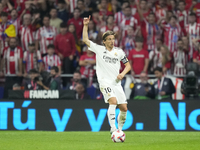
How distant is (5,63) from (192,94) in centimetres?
641

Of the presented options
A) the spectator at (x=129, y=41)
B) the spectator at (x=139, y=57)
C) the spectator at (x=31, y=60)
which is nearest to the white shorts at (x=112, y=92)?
the spectator at (x=139, y=57)

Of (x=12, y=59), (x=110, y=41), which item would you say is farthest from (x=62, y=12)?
(x=110, y=41)

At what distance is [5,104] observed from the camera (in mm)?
12242

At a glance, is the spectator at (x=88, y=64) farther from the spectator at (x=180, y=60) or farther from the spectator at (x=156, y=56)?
the spectator at (x=180, y=60)

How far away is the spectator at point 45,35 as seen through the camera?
1513 centimetres

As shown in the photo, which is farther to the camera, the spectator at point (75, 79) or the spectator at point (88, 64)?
the spectator at point (88, 64)

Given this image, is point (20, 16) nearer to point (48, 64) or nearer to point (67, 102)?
point (48, 64)

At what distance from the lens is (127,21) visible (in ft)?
49.2

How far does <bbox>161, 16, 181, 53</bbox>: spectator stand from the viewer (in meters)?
14.6

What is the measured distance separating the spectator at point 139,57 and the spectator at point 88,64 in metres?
1.25

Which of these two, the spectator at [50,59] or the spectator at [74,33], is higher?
the spectator at [74,33]

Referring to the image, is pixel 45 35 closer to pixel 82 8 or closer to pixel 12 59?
pixel 12 59

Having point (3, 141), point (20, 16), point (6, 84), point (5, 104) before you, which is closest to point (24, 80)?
point (6, 84)

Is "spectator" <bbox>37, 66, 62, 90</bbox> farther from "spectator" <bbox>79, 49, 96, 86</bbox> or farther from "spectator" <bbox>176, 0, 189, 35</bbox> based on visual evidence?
"spectator" <bbox>176, 0, 189, 35</bbox>
